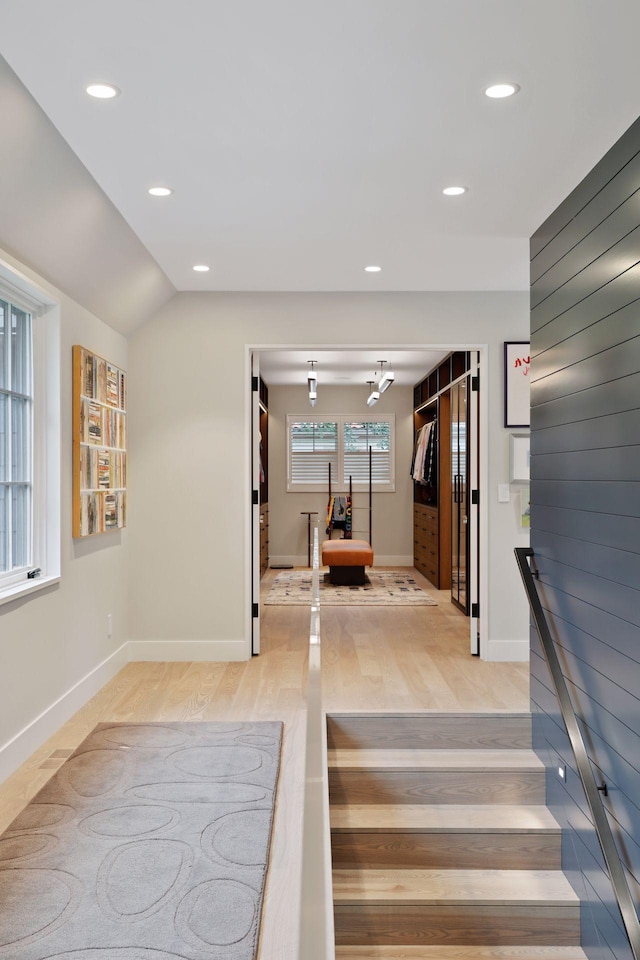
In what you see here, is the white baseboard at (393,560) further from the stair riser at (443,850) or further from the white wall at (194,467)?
the stair riser at (443,850)

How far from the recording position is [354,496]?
10.8 meters

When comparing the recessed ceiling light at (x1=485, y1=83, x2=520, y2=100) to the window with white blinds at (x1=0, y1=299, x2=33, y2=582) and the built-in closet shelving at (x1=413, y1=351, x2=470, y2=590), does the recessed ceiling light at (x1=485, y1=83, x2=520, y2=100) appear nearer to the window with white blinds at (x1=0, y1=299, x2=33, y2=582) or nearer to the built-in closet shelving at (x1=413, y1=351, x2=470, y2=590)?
the window with white blinds at (x1=0, y1=299, x2=33, y2=582)

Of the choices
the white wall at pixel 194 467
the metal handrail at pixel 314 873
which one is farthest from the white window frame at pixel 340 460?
the metal handrail at pixel 314 873

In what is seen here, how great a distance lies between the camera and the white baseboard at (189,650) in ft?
16.8

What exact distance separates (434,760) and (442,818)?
30 centimetres

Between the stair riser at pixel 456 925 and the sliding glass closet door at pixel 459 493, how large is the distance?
3.51 metres

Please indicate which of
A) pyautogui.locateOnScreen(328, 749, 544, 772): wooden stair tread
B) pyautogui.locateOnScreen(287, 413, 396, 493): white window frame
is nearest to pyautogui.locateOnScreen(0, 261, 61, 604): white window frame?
pyautogui.locateOnScreen(328, 749, 544, 772): wooden stair tread

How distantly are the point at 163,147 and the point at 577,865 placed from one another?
3.37 m

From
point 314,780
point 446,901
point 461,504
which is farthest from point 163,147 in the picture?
point 461,504

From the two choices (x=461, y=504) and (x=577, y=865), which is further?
(x=461, y=504)

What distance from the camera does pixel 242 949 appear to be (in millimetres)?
2113

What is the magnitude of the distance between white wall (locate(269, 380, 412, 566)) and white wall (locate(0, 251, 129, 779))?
18.6ft

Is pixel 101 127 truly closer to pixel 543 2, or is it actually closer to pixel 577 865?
pixel 543 2

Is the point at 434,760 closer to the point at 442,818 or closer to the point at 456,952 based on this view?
the point at 442,818
